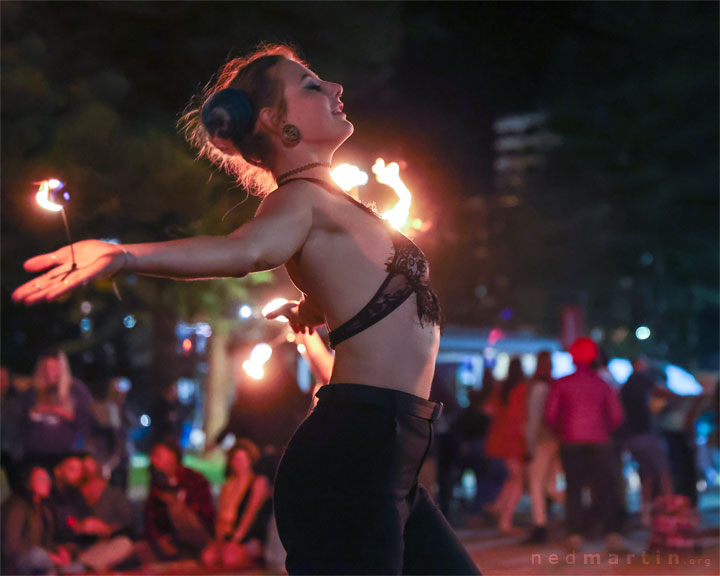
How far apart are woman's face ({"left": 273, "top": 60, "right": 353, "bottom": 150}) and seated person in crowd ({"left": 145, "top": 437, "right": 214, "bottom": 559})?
23.1ft

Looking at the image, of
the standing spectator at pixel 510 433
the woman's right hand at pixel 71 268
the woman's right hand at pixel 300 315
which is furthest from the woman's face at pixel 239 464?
the woman's right hand at pixel 71 268

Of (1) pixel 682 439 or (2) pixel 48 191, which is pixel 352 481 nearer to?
(2) pixel 48 191

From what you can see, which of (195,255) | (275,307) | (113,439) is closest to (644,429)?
(113,439)

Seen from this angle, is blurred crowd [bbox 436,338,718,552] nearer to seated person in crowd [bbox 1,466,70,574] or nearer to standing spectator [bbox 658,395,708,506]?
standing spectator [bbox 658,395,708,506]

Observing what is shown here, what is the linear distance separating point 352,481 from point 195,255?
2.36 feet

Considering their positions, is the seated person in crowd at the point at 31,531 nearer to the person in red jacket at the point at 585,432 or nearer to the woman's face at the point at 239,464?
the woman's face at the point at 239,464

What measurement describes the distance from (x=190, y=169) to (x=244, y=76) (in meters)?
9.43

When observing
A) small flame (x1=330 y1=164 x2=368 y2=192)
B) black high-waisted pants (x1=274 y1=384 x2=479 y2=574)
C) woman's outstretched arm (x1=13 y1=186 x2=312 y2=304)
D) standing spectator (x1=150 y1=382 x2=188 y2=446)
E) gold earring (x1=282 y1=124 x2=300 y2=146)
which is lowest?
black high-waisted pants (x1=274 y1=384 x2=479 y2=574)

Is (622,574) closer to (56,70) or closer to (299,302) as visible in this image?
(299,302)

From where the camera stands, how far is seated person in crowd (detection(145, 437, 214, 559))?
375 inches

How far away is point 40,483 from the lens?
29.9 ft

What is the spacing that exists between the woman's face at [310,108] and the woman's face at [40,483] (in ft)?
22.7

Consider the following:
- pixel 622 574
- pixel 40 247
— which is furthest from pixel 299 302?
pixel 40 247

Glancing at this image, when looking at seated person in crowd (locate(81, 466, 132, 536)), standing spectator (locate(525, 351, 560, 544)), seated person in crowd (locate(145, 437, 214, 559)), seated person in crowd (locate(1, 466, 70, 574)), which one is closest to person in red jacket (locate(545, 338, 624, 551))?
standing spectator (locate(525, 351, 560, 544))
